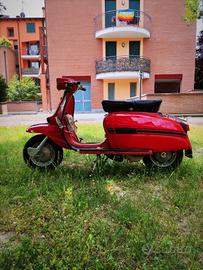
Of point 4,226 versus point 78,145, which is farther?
point 78,145

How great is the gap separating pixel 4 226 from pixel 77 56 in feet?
66.3

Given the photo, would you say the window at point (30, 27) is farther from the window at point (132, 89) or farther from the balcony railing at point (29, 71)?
the window at point (132, 89)

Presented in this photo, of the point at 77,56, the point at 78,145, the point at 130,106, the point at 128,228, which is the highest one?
the point at 77,56

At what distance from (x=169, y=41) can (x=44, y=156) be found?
21189 millimetres

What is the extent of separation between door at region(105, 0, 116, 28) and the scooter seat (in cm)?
1951

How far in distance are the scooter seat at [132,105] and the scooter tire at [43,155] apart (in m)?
1.08

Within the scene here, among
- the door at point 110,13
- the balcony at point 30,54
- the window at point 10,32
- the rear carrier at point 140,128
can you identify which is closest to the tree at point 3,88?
the door at point 110,13

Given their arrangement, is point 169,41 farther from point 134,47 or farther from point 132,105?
point 132,105

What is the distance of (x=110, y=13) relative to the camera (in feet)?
63.9

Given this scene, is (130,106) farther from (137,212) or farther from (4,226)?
(4,226)

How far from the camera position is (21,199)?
93.2 inches

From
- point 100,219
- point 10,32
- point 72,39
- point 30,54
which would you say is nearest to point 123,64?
point 72,39

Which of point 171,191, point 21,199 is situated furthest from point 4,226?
point 171,191

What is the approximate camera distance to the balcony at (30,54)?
107 feet
